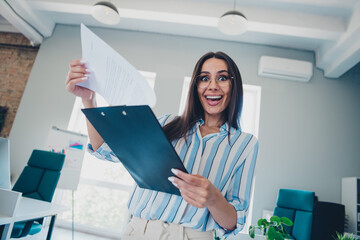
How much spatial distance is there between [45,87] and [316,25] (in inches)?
187

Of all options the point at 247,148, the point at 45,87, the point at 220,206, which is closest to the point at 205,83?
the point at 247,148

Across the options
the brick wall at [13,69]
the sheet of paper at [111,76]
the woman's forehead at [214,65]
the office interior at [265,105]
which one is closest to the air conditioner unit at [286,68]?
the office interior at [265,105]

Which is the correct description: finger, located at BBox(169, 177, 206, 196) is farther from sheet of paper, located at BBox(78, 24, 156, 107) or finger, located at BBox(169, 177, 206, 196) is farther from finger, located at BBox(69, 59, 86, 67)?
finger, located at BBox(69, 59, 86, 67)

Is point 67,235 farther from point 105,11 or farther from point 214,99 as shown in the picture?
point 214,99

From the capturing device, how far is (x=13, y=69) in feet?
15.7

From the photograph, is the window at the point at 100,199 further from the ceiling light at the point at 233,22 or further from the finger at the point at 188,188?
the finger at the point at 188,188

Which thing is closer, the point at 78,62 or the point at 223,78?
the point at 78,62

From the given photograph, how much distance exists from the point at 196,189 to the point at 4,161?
4.13 feet

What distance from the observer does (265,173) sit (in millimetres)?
3689

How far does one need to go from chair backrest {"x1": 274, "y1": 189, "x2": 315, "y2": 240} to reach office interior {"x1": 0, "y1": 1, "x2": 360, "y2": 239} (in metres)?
0.88

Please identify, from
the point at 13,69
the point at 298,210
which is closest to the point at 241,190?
the point at 298,210

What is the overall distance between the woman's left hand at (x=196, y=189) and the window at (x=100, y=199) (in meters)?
3.47

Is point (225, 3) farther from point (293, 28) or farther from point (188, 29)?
point (293, 28)

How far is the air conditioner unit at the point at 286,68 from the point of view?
3.94 m
